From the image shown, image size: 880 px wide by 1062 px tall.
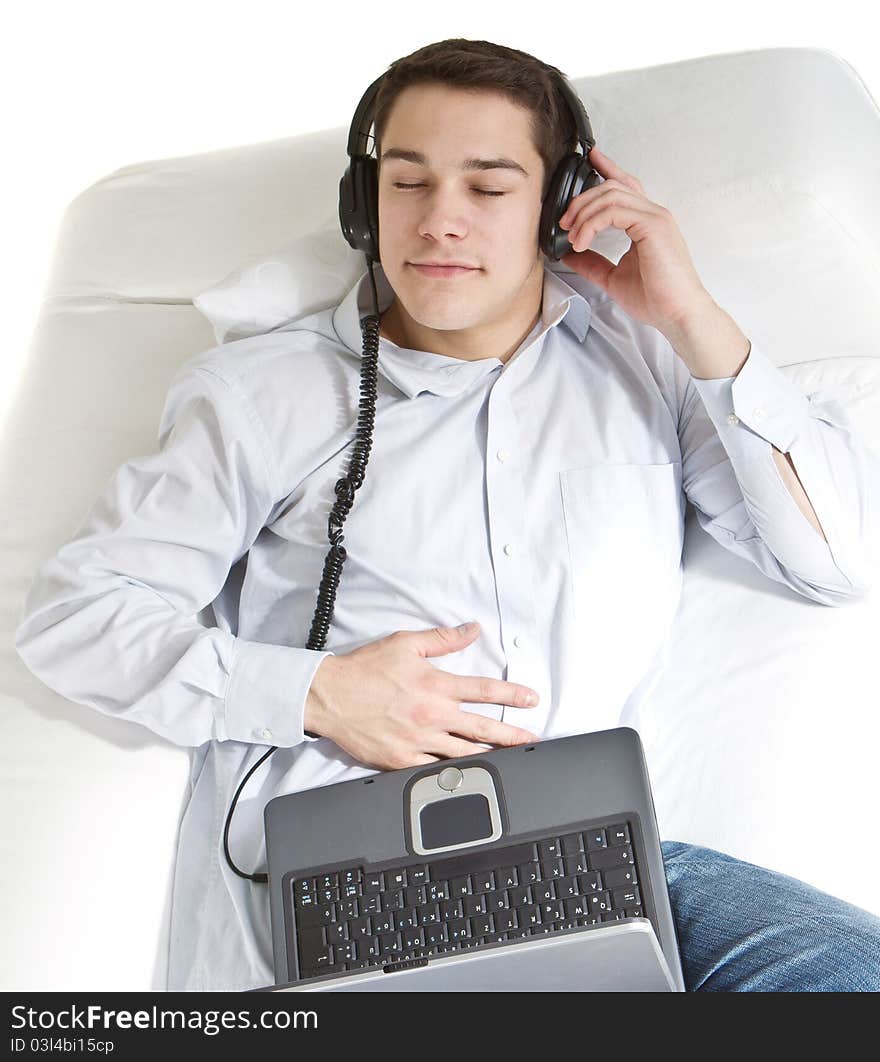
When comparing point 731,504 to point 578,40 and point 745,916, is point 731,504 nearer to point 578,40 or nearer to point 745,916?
point 745,916

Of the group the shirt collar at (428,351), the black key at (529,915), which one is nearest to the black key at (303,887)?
the black key at (529,915)

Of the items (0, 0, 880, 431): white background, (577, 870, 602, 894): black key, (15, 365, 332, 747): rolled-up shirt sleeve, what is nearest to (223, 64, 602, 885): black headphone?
(15, 365, 332, 747): rolled-up shirt sleeve

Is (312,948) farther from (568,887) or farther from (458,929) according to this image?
(568,887)

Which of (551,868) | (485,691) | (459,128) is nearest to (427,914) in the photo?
(551,868)

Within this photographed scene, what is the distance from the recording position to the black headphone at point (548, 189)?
55.3 inches

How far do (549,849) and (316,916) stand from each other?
0.77ft

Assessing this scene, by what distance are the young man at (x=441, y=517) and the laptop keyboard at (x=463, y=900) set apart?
0.39 ft

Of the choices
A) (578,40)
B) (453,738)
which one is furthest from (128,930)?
(578,40)

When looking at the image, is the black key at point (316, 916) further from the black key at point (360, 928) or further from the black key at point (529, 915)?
the black key at point (529, 915)

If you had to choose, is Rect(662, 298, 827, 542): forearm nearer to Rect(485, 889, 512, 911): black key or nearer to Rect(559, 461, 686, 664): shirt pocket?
Rect(559, 461, 686, 664): shirt pocket

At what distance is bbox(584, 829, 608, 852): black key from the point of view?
3.79 ft

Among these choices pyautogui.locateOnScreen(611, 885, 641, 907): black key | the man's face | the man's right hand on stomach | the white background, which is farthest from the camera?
the white background

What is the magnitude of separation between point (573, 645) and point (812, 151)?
0.77 meters

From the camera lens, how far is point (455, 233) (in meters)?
1.34
